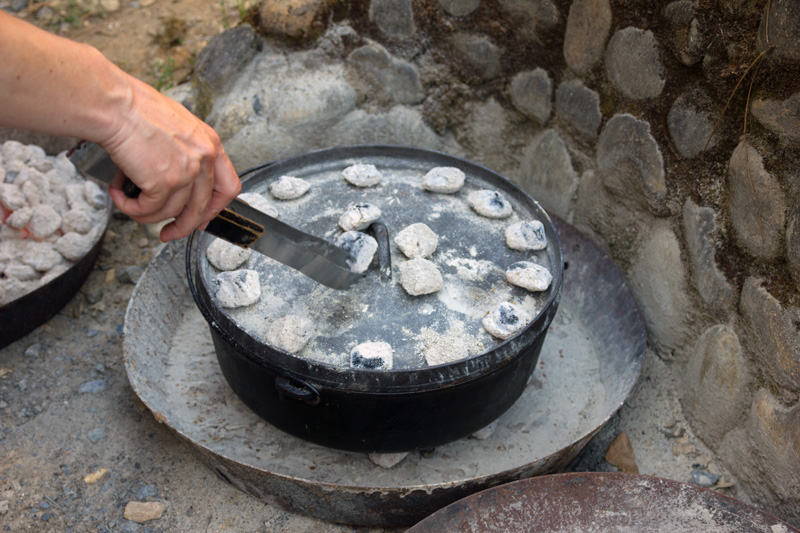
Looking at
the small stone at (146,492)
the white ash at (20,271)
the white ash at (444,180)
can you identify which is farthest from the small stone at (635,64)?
the white ash at (20,271)

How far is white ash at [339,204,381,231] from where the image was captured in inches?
71.9

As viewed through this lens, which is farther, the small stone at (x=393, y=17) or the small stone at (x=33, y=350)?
the small stone at (x=393, y=17)

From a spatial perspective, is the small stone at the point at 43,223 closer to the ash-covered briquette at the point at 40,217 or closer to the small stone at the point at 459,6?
the ash-covered briquette at the point at 40,217

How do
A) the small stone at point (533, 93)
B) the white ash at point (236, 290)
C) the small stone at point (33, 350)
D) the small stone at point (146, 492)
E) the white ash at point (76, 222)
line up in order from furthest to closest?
the white ash at point (76, 222)
the small stone at point (533, 93)
the small stone at point (33, 350)
the small stone at point (146, 492)
the white ash at point (236, 290)

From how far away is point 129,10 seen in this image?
3627mm

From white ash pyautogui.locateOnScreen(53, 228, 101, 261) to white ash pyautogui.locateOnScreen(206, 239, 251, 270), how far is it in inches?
34.9

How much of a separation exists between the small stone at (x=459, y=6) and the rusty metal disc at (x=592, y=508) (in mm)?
1764

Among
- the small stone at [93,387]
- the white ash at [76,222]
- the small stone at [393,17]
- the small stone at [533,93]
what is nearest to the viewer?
the small stone at [93,387]

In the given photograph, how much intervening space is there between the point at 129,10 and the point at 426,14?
2016mm

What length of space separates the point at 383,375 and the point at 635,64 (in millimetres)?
1302

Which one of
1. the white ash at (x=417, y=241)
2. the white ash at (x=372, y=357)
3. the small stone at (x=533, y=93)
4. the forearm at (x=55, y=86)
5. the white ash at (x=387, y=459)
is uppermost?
the forearm at (x=55, y=86)

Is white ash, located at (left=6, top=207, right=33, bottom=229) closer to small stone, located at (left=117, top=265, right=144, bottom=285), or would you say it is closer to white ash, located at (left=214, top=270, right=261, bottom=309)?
small stone, located at (left=117, top=265, right=144, bottom=285)

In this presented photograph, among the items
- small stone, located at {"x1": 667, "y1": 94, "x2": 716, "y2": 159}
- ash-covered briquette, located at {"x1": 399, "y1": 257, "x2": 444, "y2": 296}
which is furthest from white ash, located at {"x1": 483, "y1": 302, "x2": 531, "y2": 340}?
small stone, located at {"x1": 667, "y1": 94, "x2": 716, "y2": 159}

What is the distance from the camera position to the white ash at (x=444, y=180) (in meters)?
2.00
